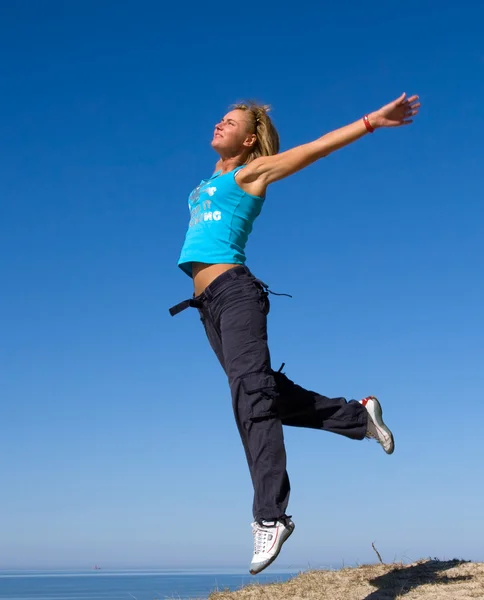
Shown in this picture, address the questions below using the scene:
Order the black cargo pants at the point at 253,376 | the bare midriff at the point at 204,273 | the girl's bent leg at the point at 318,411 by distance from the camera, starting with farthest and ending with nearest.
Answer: the girl's bent leg at the point at 318,411
the bare midriff at the point at 204,273
the black cargo pants at the point at 253,376

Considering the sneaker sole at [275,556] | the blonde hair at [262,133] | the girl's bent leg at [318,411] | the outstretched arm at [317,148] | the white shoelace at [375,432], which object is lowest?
the sneaker sole at [275,556]

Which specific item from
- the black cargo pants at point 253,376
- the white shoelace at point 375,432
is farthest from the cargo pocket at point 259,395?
the white shoelace at point 375,432

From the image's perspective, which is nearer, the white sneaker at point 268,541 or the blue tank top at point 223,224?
the white sneaker at point 268,541

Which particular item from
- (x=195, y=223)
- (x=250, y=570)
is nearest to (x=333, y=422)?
(x=250, y=570)

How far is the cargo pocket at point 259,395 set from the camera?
194 inches

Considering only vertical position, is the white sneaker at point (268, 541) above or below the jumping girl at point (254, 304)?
below

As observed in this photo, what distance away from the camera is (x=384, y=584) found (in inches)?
262

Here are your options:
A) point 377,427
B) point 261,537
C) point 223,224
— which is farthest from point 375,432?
point 223,224

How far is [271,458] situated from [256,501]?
1.01 feet

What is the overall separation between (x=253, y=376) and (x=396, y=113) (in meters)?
2.02

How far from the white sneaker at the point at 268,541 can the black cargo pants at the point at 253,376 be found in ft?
0.18

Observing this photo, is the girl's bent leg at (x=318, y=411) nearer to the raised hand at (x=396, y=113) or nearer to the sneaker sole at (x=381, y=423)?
the sneaker sole at (x=381, y=423)

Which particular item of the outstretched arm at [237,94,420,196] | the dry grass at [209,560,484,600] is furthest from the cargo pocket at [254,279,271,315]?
the dry grass at [209,560,484,600]

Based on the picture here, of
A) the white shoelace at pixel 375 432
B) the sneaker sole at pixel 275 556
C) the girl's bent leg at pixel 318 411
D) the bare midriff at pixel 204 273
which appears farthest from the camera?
the white shoelace at pixel 375 432
